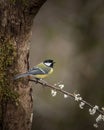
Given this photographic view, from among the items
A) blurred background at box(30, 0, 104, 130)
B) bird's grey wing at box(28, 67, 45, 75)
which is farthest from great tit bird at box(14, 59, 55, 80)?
blurred background at box(30, 0, 104, 130)

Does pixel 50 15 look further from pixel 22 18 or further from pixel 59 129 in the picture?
pixel 22 18

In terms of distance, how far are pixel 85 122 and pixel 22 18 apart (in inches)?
274

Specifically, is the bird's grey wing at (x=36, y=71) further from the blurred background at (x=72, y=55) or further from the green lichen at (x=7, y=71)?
the blurred background at (x=72, y=55)

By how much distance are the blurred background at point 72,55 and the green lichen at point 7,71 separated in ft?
20.4

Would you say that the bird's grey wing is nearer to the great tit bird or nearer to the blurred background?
the great tit bird

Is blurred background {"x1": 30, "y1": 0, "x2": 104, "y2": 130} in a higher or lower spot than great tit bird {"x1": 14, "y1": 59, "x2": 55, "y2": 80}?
lower

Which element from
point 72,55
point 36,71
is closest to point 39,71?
point 36,71

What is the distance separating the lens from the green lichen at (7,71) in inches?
209

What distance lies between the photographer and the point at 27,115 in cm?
546

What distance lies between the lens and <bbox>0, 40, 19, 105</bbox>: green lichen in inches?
209

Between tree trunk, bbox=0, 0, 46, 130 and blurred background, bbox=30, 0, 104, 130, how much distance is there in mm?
6187

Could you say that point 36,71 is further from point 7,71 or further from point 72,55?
point 72,55

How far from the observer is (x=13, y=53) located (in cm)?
532

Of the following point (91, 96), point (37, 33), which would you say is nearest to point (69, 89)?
point (91, 96)
